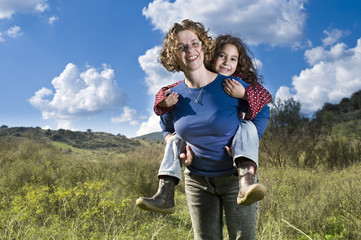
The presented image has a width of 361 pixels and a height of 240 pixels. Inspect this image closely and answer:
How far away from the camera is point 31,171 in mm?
10953

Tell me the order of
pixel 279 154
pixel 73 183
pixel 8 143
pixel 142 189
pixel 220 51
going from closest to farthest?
pixel 220 51 → pixel 142 189 → pixel 73 183 → pixel 279 154 → pixel 8 143

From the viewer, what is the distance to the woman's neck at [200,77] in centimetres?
218

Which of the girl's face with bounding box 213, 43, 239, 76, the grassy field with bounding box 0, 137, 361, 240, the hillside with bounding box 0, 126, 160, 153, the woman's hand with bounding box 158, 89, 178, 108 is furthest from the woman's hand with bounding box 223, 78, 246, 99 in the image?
the hillside with bounding box 0, 126, 160, 153

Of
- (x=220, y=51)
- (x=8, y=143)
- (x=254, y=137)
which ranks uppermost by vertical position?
(x=8, y=143)

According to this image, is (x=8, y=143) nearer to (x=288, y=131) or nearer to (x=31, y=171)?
(x=31, y=171)

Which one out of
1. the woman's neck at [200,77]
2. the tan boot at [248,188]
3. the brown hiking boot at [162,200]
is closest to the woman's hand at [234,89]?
the woman's neck at [200,77]

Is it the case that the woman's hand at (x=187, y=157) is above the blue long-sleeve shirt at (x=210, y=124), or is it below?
below

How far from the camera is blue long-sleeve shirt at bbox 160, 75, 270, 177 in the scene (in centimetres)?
211

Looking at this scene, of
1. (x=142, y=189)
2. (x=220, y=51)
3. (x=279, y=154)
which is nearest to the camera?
(x=220, y=51)

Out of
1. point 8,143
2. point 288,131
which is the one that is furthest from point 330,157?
point 8,143

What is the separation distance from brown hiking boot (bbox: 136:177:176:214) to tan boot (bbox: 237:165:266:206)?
1.57ft

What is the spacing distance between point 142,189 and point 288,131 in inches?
276

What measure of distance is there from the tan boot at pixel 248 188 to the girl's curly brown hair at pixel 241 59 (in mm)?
687

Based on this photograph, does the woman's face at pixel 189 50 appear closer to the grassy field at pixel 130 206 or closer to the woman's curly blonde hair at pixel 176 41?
the woman's curly blonde hair at pixel 176 41
